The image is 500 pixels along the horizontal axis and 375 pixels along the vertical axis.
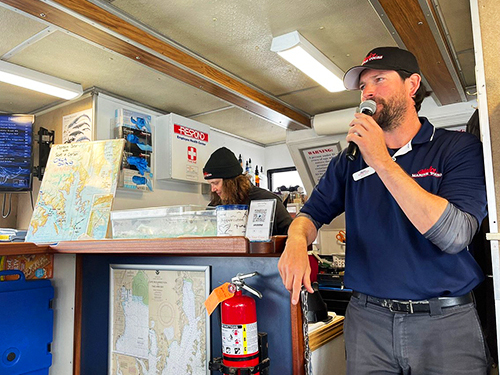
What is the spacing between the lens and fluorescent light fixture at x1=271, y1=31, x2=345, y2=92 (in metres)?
2.84

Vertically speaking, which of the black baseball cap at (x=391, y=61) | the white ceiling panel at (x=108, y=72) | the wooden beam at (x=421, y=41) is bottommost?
the black baseball cap at (x=391, y=61)

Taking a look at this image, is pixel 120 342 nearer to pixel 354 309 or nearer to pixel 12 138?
pixel 354 309

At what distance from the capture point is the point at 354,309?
4.70ft

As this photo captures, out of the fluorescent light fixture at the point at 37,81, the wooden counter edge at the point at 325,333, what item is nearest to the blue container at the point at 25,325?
the wooden counter edge at the point at 325,333

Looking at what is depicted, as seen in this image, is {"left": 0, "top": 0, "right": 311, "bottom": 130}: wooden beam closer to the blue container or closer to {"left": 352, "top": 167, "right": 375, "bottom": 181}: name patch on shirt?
the blue container

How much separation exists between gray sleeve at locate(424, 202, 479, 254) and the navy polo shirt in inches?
1.7

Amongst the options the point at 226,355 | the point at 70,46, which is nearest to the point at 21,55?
the point at 70,46

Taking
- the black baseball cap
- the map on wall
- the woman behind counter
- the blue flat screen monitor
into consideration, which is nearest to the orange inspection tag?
the black baseball cap

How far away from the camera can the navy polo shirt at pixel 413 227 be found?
1237 millimetres

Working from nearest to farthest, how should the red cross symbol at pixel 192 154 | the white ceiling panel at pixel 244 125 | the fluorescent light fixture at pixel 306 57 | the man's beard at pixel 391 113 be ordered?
the man's beard at pixel 391 113 → the fluorescent light fixture at pixel 306 57 → the red cross symbol at pixel 192 154 → the white ceiling panel at pixel 244 125

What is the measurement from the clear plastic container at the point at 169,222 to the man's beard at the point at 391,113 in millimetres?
669

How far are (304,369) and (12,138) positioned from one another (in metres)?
3.62

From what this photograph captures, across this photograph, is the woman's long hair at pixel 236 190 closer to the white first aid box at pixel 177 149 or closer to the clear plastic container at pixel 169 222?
the white first aid box at pixel 177 149

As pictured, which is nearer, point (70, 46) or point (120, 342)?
point (120, 342)
